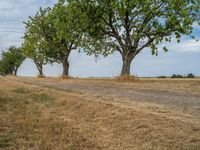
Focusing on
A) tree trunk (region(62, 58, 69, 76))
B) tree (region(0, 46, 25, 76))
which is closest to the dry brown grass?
tree trunk (region(62, 58, 69, 76))

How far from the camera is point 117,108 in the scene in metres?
14.4

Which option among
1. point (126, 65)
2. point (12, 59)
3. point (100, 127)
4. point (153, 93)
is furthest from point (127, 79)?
point (12, 59)

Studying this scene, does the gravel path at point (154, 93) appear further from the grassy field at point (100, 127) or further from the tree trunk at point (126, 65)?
the tree trunk at point (126, 65)

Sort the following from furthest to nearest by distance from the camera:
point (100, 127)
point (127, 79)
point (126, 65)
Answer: point (126, 65) < point (127, 79) < point (100, 127)

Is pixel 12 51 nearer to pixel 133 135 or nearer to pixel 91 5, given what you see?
pixel 91 5

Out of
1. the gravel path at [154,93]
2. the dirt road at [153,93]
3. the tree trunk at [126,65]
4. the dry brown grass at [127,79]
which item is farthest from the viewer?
the tree trunk at [126,65]

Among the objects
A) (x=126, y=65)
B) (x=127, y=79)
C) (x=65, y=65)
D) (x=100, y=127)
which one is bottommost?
(x=100, y=127)

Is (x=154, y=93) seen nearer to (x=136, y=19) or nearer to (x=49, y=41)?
(x=136, y=19)

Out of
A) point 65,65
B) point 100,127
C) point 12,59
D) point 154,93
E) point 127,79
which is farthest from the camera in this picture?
point 12,59

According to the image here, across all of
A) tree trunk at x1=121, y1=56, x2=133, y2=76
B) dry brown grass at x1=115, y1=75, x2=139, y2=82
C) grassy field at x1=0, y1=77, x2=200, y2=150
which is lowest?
grassy field at x1=0, y1=77, x2=200, y2=150

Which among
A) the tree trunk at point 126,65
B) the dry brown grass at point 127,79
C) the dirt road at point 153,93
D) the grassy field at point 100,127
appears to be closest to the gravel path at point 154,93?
the dirt road at point 153,93

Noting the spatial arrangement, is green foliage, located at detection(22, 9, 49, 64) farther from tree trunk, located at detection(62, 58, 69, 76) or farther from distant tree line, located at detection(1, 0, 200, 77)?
distant tree line, located at detection(1, 0, 200, 77)

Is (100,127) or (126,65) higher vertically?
(126,65)

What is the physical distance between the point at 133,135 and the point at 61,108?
5.60 metres
